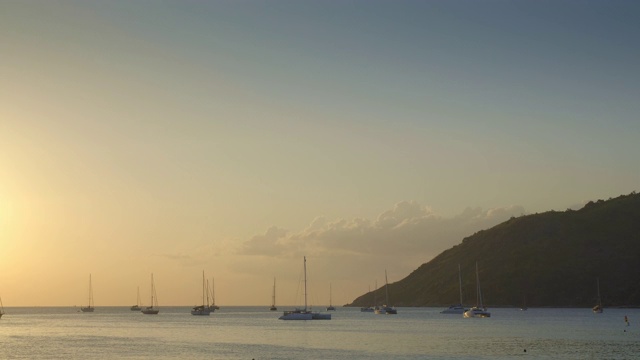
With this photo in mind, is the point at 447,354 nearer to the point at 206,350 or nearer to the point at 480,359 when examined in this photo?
the point at 480,359

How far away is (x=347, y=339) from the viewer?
126938mm

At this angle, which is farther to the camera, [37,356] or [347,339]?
[347,339]

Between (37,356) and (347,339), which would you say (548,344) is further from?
(37,356)

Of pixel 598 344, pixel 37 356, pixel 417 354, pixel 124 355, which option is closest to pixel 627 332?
pixel 598 344

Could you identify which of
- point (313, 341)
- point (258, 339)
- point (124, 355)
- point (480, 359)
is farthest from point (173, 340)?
point (480, 359)

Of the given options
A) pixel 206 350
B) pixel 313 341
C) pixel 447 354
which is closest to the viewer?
pixel 447 354

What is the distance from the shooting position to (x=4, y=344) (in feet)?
410

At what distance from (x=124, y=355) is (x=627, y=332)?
77566 mm

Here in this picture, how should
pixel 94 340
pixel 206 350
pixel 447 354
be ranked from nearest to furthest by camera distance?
1. pixel 447 354
2. pixel 206 350
3. pixel 94 340

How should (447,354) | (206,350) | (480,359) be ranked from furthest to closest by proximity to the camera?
(206,350), (447,354), (480,359)

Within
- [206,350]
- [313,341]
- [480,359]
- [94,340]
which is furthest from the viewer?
[94,340]

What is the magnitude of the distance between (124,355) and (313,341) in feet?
103

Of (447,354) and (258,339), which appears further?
(258,339)

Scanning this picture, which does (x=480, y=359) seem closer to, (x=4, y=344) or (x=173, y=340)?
(x=173, y=340)
